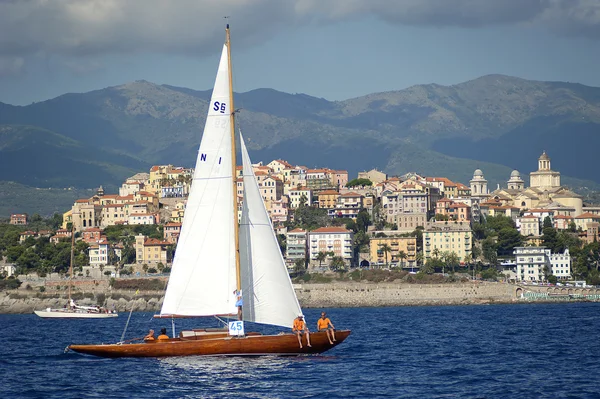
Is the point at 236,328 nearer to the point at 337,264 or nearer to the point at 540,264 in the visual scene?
the point at 337,264

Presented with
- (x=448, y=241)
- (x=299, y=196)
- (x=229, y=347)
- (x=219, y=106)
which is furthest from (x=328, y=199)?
(x=229, y=347)

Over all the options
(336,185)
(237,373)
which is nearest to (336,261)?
(336,185)

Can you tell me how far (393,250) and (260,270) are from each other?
319 ft

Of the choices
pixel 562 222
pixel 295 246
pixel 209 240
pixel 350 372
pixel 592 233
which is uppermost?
pixel 562 222

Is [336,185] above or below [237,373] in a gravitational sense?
above

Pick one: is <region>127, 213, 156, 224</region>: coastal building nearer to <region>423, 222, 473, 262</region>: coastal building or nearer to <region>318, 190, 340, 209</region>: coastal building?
<region>318, 190, 340, 209</region>: coastal building

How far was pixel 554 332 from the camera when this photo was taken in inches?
2157

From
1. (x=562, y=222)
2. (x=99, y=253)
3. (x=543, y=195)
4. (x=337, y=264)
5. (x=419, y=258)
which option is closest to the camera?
(x=337, y=264)

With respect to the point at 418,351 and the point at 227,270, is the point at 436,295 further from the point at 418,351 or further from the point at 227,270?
the point at 227,270

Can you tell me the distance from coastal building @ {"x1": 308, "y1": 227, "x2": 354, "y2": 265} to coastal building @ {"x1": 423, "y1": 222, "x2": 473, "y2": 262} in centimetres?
883

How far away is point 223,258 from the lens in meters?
37.4

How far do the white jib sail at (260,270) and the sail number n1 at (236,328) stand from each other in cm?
71

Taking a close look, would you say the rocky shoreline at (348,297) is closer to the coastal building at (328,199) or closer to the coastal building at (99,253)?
the coastal building at (99,253)

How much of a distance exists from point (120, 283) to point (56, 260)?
1162 cm
